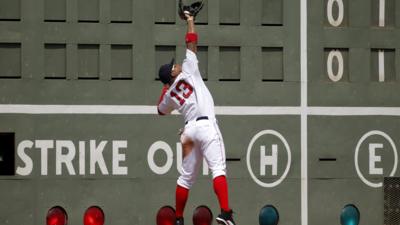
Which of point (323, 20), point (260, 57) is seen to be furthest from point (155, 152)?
point (323, 20)

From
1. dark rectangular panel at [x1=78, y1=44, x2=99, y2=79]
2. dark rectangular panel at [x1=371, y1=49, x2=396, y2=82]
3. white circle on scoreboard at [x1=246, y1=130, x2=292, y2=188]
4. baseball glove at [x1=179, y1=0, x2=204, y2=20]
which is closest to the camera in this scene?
baseball glove at [x1=179, y1=0, x2=204, y2=20]

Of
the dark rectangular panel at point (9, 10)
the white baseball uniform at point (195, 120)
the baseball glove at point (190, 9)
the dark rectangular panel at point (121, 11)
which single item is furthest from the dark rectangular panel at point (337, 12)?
the dark rectangular panel at point (9, 10)

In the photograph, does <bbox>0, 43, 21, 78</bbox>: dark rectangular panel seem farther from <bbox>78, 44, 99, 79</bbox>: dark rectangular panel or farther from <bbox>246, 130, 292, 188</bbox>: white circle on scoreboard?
<bbox>246, 130, 292, 188</bbox>: white circle on scoreboard

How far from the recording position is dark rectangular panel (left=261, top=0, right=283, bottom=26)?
1215 cm

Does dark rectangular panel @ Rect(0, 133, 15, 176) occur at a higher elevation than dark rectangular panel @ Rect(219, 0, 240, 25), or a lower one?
lower

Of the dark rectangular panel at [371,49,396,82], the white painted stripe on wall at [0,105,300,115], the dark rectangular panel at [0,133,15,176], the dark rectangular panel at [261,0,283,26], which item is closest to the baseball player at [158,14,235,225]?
the white painted stripe on wall at [0,105,300,115]

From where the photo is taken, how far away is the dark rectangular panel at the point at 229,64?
12.0 metres

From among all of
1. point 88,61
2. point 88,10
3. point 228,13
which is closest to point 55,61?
point 88,61

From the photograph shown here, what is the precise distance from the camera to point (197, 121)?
1066cm

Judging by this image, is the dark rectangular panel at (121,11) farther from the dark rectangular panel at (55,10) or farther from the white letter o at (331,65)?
the white letter o at (331,65)

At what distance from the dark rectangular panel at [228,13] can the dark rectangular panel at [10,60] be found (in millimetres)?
2075

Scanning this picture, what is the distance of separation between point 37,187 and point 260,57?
2614 millimetres

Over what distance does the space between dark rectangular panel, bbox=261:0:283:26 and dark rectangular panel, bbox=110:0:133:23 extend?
139 centimetres

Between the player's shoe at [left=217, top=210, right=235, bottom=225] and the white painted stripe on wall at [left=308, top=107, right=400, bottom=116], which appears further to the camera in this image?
the white painted stripe on wall at [left=308, top=107, right=400, bottom=116]
